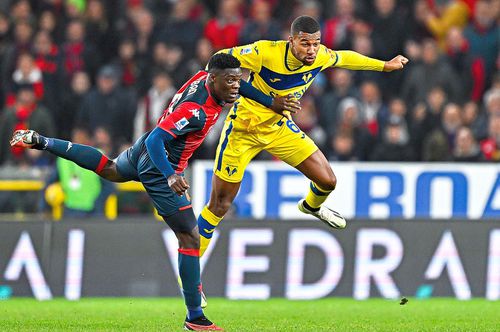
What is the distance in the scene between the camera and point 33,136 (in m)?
11.4

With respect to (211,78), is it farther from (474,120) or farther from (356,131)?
(474,120)

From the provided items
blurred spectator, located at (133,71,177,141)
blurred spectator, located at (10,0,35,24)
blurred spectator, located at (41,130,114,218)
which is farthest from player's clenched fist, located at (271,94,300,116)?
blurred spectator, located at (10,0,35,24)

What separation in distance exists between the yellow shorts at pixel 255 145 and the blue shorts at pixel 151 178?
1.52 metres

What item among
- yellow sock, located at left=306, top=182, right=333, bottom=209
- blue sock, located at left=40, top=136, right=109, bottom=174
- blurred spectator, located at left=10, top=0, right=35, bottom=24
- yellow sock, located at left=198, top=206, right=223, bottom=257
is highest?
blurred spectator, located at left=10, top=0, right=35, bottom=24

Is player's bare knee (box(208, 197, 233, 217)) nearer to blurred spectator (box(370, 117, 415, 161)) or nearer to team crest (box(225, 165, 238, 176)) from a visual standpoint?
team crest (box(225, 165, 238, 176))

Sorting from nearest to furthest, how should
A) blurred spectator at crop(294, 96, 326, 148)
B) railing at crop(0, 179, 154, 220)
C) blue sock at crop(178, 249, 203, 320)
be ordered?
blue sock at crop(178, 249, 203, 320)
railing at crop(0, 179, 154, 220)
blurred spectator at crop(294, 96, 326, 148)

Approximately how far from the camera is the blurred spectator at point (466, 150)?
57.9 ft

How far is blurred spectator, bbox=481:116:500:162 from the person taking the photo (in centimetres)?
1767

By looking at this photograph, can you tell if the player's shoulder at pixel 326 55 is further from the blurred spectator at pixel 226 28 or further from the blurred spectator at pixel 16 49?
the blurred spectator at pixel 16 49

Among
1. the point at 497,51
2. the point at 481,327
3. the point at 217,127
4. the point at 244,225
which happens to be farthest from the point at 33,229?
the point at 497,51

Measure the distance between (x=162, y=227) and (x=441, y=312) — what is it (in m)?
3.91

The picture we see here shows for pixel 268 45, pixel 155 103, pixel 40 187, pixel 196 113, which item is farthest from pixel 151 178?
pixel 155 103

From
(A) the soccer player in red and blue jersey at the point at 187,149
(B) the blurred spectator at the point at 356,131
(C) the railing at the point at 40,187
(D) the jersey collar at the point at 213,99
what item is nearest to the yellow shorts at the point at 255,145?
(A) the soccer player in red and blue jersey at the point at 187,149

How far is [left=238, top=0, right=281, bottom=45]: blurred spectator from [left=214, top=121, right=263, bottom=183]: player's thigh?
6728 millimetres
